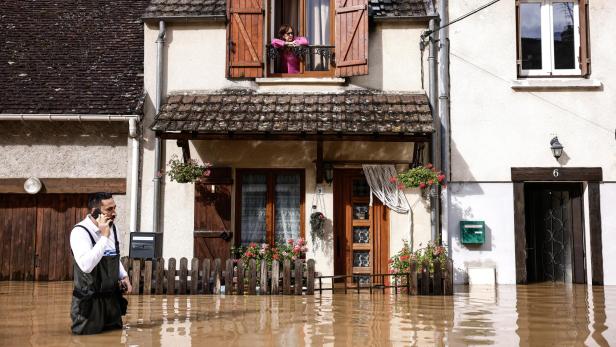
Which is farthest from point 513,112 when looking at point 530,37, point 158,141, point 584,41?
point 158,141

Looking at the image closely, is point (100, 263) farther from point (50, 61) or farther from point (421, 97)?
point (50, 61)

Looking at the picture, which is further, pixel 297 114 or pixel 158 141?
pixel 158 141

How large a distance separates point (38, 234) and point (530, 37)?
396 inches

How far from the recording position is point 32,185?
12.3m

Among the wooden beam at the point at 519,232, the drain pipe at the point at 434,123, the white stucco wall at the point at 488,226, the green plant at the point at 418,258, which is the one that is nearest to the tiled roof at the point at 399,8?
the drain pipe at the point at 434,123

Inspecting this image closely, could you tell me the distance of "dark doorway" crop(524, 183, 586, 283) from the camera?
11609mm

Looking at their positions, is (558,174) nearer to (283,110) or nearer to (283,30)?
(283,110)

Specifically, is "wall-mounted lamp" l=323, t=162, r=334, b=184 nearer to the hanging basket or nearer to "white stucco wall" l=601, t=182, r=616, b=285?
the hanging basket

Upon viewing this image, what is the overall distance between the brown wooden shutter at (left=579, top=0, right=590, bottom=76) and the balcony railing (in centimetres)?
449

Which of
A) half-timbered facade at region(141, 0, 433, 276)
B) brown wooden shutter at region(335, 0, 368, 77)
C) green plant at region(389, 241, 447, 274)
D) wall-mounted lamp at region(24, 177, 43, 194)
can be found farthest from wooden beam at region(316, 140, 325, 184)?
wall-mounted lamp at region(24, 177, 43, 194)

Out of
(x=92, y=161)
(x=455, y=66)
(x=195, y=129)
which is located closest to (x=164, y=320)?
(x=195, y=129)

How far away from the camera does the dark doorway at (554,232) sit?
38.1ft

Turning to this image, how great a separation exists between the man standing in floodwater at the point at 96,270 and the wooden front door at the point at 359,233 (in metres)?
5.59

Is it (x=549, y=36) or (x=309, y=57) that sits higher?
(x=549, y=36)
